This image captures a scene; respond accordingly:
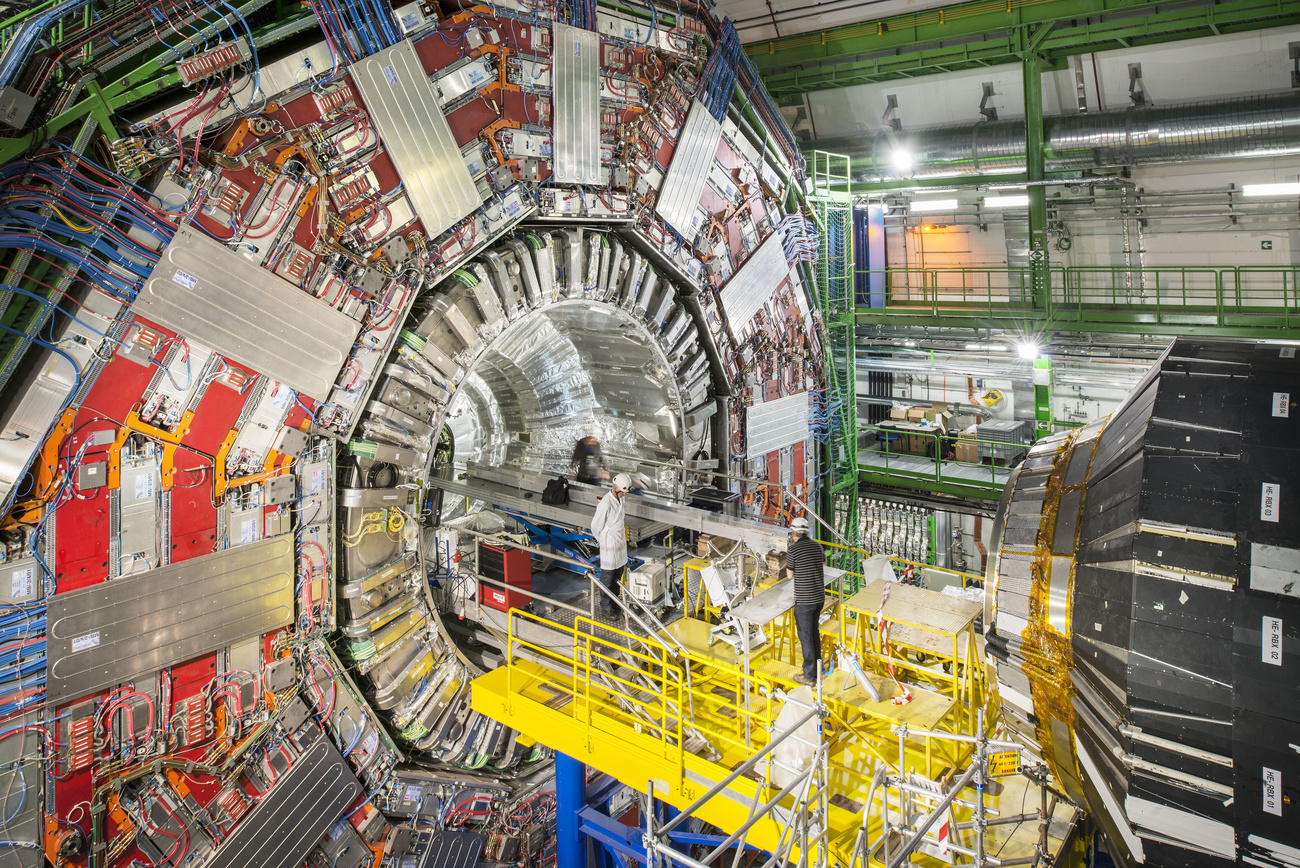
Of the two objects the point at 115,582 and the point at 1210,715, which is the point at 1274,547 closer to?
the point at 1210,715

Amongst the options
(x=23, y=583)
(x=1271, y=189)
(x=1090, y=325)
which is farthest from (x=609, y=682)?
(x=1271, y=189)

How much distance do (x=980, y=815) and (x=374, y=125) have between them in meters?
5.65

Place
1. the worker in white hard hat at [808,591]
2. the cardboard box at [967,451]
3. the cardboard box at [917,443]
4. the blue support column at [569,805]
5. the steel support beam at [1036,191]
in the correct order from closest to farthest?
1. the worker in white hard hat at [808,591]
2. the blue support column at [569,805]
3. the steel support beam at [1036,191]
4. the cardboard box at [967,451]
5. the cardboard box at [917,443]

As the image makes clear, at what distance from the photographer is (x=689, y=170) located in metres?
8.30

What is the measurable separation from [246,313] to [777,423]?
6341mm

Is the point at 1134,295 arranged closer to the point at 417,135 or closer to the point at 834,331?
the point at 834,331

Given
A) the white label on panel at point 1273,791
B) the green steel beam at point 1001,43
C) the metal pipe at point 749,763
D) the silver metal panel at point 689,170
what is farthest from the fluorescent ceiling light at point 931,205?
the white label on panel at point 1273,791

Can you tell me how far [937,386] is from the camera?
18.0m

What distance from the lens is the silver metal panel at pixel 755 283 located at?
29.8 ft

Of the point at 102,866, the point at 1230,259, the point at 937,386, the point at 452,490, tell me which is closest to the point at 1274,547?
the point at 102,866

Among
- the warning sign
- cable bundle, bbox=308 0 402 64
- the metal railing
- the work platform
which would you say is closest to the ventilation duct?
the work platform

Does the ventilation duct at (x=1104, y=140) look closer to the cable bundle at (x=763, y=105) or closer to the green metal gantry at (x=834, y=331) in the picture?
the green metal gantry at (x=834, y=331)

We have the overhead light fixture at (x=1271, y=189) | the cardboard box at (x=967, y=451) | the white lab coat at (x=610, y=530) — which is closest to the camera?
the white lab coat at (x=610, y=530)

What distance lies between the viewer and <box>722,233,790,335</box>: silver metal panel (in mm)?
9086
